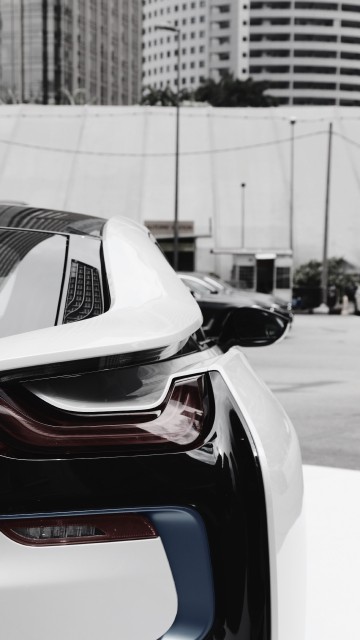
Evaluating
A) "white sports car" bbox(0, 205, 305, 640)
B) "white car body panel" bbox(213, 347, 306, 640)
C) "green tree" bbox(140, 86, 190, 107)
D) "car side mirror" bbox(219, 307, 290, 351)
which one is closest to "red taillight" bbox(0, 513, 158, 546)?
"white sports car" bbox(0, 205, 305, 640)

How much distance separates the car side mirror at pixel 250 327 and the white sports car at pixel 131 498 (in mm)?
1325

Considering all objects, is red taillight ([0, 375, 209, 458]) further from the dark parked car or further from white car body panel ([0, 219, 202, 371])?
the dark parked car

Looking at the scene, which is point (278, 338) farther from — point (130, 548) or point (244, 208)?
point (244, 208)

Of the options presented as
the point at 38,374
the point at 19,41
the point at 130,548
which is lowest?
the point at 130,548

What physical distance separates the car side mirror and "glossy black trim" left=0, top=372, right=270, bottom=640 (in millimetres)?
1442

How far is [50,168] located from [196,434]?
6256cm

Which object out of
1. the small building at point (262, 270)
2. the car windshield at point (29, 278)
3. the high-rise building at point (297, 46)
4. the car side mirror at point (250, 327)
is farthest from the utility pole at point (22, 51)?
the car windshield at point (29, 278)

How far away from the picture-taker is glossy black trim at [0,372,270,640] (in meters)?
1.36

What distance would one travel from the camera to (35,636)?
1.31 meters

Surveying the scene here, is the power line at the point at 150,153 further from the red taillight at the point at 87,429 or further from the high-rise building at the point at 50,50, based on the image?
the red taillight at the point at 87,429

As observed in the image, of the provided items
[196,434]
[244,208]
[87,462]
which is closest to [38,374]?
[87,462]

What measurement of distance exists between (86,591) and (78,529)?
0.10 meters

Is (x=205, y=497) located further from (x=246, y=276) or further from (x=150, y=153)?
(x=150, y=153)

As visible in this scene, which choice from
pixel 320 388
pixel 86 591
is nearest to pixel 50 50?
pixel 320 388
